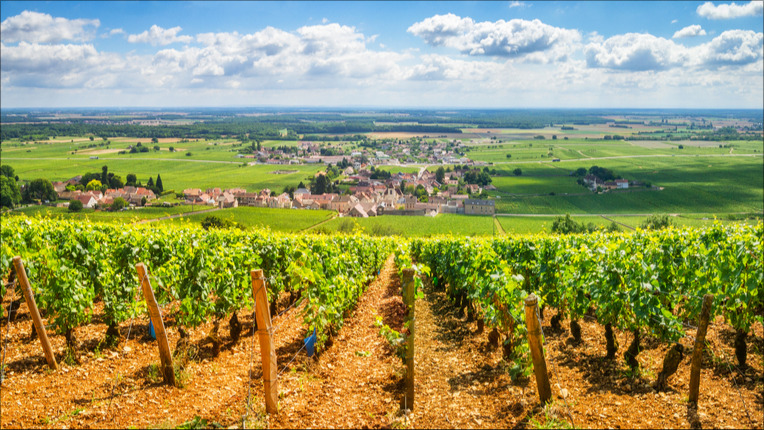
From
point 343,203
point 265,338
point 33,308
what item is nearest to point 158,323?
point 265,338

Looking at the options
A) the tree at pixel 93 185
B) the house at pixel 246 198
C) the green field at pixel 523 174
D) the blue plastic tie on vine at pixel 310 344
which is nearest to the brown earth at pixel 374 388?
the blue plastic tie on vine at pixel 310 344

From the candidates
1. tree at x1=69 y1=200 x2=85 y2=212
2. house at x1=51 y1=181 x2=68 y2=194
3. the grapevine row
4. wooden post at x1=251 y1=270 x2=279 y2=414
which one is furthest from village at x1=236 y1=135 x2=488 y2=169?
wooden post at x1=251 y1=270 x2=279 y2=414

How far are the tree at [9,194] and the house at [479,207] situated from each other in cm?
8020

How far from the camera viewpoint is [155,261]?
31.9 feet

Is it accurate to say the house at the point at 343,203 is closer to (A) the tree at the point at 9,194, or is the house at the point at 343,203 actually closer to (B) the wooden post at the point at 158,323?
(A) the tree at the point at 9,194

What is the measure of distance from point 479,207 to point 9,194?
82514 mm

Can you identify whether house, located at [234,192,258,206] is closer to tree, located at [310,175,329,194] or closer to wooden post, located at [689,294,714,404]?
tree, located at [310,175,329,194]

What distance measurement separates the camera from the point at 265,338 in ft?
17.1

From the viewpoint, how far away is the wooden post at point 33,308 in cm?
654

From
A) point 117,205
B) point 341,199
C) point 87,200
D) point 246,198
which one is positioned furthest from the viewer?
point 341,199

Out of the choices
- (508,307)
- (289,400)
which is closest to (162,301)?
(289,400)

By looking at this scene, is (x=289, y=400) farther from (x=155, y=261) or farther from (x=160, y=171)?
(x=160, y=171)

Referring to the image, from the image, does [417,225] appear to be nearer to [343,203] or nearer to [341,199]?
[343,203]

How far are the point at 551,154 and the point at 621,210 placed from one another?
90.8m
